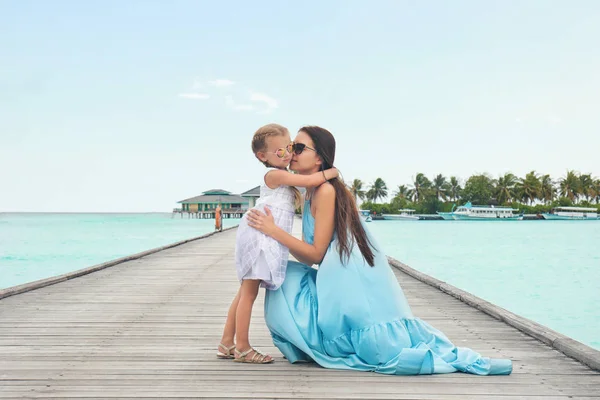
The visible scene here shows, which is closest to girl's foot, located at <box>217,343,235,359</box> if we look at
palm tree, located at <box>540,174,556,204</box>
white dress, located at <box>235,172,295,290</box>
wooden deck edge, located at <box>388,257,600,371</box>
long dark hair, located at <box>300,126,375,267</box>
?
white dress, located at <box>235,172,295,290</box>

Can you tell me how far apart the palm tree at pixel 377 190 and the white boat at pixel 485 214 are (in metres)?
14.9

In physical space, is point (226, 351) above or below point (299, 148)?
below

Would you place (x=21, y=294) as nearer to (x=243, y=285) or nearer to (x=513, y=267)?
(x=243, y=285)

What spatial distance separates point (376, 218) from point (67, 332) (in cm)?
8020

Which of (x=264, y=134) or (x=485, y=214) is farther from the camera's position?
(x=485, y=214)

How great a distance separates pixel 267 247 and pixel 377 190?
3263 inches

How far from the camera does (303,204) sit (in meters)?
2.97

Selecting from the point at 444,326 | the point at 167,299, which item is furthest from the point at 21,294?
the point at 444,326

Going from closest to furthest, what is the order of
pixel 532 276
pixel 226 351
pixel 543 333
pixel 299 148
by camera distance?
1. pixel 299 148
2. pixel 226 351
3. pixel 543 333
4. pixel 532 276

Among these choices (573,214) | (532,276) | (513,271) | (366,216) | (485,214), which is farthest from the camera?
(573,214)

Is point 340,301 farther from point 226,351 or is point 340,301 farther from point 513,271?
point 513,271

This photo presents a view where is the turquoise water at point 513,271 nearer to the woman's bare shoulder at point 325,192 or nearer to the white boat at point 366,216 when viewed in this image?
the white boat at point 366,216

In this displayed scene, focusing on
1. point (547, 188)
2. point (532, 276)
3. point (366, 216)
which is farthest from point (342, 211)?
point (547, 188)

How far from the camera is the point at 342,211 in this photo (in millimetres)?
2803
